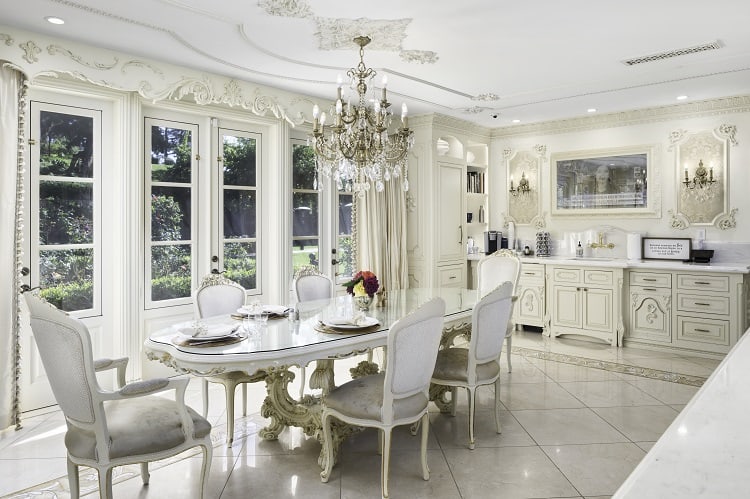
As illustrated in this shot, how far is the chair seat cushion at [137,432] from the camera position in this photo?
212 centimetres

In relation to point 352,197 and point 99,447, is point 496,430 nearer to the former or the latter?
point 99,447

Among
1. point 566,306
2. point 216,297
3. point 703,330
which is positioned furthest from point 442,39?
point 703,330

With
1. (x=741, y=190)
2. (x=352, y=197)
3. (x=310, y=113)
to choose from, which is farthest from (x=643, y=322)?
(x=310, y=113)

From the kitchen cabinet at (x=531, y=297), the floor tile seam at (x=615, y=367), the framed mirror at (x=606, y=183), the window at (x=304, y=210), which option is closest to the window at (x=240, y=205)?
the window at (x=304, y=210)

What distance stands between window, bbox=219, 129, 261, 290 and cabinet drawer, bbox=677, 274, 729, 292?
4.29 meters

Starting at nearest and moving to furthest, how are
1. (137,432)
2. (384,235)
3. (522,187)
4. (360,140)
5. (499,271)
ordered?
(137,432), (360,140), (499,271), (384,235), (522,187)

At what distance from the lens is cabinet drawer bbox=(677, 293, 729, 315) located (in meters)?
4.94

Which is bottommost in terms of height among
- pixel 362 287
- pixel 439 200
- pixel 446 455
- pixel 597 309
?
pixel 446 455

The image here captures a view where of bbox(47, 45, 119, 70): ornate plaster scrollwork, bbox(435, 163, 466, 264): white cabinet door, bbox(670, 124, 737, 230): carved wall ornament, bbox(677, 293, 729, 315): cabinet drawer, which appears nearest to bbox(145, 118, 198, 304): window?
bbox(47, 45, 119, 70): ornate plaster scrollwork

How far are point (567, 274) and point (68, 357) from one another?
5.13 metres

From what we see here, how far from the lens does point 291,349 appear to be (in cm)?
245

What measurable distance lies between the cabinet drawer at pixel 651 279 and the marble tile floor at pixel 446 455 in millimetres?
1409

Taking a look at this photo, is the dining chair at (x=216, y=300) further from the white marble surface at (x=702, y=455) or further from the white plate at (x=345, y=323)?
the white marble surface at (x=702, y=455)

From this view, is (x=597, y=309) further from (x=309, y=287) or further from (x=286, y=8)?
(x=286, y=8)
